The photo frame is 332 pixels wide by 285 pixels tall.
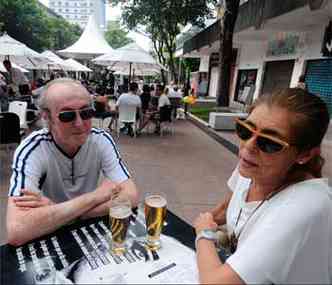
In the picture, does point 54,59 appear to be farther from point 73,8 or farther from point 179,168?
point 73,8

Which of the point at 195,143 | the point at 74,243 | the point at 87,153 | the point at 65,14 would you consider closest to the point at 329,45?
the point at 195,143

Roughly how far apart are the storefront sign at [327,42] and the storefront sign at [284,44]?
2181 mm

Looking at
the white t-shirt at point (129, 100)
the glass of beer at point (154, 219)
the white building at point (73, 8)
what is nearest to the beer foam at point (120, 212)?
the glass of beer at point (154, 219)

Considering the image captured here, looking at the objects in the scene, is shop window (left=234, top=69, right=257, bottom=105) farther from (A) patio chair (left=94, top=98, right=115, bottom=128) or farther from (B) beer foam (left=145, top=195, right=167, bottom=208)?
(B) beer foam (left=145, top=195, right=167, bottom=208)

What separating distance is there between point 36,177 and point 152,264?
940 mm

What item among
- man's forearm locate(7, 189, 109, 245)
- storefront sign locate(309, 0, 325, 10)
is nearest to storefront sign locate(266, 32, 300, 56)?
storefront sign locate(309, 0, 325, 10)

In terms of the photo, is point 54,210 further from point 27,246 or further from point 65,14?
point 65,14

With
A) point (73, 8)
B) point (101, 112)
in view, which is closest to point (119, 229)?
point (101, 112)

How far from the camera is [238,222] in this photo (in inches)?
56.1

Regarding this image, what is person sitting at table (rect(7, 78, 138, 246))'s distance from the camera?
4.89 ft

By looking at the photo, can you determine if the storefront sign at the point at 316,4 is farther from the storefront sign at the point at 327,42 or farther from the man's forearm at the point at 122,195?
the man's forearm at the point at 122,195

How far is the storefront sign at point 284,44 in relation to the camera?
11.5m

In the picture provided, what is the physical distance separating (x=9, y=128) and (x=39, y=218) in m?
4.37

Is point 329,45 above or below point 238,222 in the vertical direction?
above
